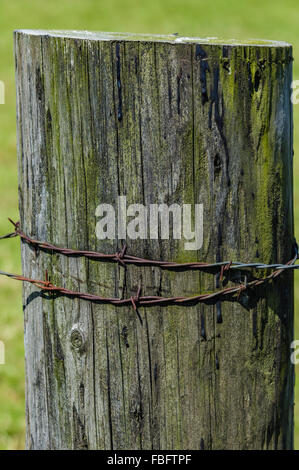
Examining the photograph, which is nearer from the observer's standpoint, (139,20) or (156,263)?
(156,263)

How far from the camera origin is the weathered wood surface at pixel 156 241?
83.4 inches

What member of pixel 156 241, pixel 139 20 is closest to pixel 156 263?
pixel 156 241

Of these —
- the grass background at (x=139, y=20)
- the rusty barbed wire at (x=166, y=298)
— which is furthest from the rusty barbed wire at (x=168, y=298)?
the grass background at (x=139, y=20)

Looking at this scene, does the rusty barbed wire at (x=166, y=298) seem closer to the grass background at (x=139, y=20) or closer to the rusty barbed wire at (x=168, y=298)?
the rusty barbed wire at (x=168, y=298)

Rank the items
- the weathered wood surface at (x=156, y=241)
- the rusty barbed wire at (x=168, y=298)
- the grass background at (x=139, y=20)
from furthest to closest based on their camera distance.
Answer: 1. the grass background at (x=139, y=20)
2. the rusty barbed wire at (x=168, y=298)
3. the weathered wood surface at (x=156, y=241)

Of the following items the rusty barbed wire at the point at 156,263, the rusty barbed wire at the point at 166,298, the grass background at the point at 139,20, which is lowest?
the rusty barbed wire at the point at 166,298

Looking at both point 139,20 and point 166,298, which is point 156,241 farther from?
point 139,20

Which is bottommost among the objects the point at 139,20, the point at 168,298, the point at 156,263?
the point at 168,298

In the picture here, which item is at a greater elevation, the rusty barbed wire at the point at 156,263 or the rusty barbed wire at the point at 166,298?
the rusty barbed wire at the point at 156,263

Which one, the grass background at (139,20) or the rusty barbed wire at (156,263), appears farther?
the grass background at (139,20)

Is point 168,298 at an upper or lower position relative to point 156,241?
lower

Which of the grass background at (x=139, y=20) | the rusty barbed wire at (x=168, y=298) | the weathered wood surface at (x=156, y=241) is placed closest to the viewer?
the weathered wood surface at (x=156, y=241)

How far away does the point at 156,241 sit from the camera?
7.27ft

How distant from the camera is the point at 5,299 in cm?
599
